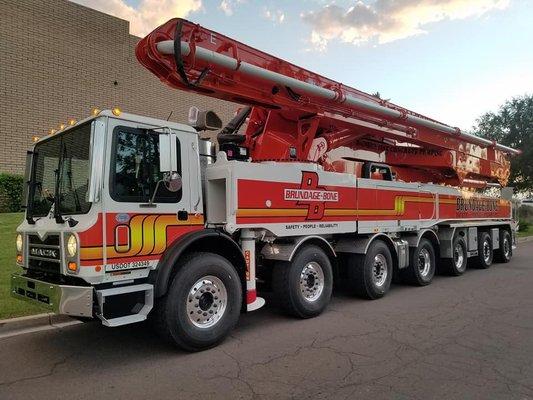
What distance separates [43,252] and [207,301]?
1922mm

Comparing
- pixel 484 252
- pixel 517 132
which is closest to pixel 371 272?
pixel 484 252

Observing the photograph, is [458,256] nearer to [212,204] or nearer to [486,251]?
[486,251]

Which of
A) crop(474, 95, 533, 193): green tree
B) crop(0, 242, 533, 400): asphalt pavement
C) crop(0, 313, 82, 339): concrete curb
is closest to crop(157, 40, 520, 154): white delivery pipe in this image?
crop(0, 242, 533, 400): asphalt pavement

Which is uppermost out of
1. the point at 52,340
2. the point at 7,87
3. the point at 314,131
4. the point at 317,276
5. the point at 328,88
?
the point at 7,87

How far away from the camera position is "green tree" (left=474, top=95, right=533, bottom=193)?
28962 millimetres

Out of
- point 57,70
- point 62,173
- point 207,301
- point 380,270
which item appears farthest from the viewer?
point 57,70

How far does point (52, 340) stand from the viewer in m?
5.86

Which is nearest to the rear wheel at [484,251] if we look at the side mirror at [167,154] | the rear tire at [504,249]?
the rear tire at [504,249]

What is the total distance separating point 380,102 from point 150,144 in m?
5.26

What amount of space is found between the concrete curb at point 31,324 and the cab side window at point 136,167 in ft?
8.51

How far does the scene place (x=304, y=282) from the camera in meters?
6.93

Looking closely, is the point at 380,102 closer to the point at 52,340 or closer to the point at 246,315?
the point at 246,315

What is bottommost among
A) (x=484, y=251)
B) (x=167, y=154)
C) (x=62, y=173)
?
(x=484, y=251)

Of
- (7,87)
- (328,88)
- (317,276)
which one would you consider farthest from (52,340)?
(7,87)
